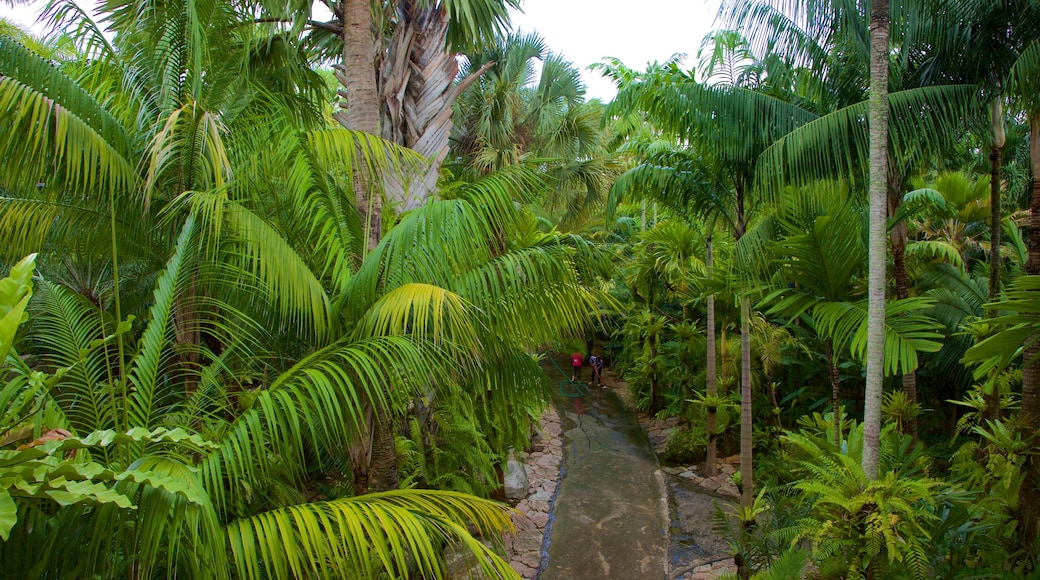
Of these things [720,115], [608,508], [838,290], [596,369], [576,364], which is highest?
[720,115]

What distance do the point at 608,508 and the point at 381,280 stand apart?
6.23m

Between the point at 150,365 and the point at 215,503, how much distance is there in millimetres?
807

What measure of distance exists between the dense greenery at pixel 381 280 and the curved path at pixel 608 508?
126 cm

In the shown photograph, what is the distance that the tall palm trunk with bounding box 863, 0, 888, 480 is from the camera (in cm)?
457

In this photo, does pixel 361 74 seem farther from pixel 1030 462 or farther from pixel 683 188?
pixel 1030 462

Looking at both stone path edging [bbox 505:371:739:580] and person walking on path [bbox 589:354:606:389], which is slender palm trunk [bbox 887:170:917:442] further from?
person walking on path [bbox 589:354:606:389]

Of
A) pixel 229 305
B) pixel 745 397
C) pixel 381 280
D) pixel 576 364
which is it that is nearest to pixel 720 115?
pixel 745 397

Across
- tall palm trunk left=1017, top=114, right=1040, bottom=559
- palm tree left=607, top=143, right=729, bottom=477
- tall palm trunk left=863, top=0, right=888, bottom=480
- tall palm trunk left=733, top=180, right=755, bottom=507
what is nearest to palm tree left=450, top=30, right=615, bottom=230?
palm tree left=607, top=143, right=729, bottom=477

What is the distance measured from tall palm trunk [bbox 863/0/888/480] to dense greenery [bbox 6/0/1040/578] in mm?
19

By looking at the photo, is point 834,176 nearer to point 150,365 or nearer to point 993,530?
point 993,530

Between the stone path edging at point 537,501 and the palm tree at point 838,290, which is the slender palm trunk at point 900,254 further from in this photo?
the stone path edging at point 537,501

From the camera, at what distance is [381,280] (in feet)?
13.1

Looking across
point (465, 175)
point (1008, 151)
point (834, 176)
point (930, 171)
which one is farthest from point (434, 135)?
point (930, 171)

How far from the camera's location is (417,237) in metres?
3.84
